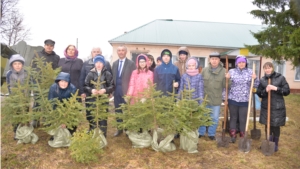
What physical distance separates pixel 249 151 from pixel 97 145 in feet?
9.33

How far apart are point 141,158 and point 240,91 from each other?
233cm

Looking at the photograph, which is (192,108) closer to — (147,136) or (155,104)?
(155,104)

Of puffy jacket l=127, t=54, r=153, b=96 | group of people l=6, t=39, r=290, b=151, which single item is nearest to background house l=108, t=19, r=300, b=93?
group of people l=6, t=39, r=290, b=151

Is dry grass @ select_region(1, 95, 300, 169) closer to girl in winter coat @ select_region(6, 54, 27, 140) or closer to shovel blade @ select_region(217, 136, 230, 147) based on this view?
shovel blade @ select_region(217, 136, 230, 147)

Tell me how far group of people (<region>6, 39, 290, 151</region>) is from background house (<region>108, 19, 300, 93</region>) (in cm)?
1022

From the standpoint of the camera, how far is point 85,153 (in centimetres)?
384

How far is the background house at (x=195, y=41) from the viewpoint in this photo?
15172mm

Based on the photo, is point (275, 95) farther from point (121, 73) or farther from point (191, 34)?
point (191, 34)

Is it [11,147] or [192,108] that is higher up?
[192,108]

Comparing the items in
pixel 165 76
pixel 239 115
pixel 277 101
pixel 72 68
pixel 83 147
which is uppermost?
pixel 72 68

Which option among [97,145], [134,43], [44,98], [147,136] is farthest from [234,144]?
[134,43]

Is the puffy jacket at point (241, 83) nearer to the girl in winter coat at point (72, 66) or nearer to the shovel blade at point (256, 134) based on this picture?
the shovel blade at point (256, 134)

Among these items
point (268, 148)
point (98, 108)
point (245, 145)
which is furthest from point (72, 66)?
point (268, 148)

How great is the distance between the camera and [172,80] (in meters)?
4.77
